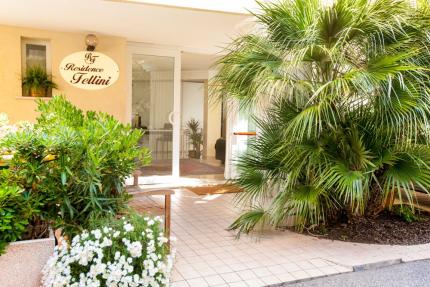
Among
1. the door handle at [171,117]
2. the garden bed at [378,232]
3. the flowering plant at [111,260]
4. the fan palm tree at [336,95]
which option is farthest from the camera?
the door handle at [171,117]

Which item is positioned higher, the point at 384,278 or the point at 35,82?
the point at 35,82

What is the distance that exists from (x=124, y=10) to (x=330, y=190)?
131 inches

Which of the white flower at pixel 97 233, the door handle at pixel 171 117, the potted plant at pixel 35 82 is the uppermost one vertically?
→ the potted plant at pixel 35 82

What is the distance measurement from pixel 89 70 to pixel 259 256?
4.20m

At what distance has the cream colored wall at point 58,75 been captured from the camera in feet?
17.9

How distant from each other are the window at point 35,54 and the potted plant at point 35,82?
94mm

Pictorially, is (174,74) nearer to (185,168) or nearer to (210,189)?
(210,189)

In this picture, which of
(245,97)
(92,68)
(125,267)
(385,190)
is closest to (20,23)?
(92,68)

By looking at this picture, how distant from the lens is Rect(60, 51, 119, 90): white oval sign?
5.81 meters

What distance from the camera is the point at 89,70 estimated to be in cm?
596

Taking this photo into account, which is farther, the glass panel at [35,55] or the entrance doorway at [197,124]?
the entrance doorway at [197,124]

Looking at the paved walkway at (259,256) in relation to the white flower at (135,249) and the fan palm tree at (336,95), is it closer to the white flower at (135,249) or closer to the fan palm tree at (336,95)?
the fan palm tree at (336,95)

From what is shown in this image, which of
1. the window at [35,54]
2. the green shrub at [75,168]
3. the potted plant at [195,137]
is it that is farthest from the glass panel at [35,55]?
the potted plant at [195,137]

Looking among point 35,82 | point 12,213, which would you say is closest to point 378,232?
point 12,213
